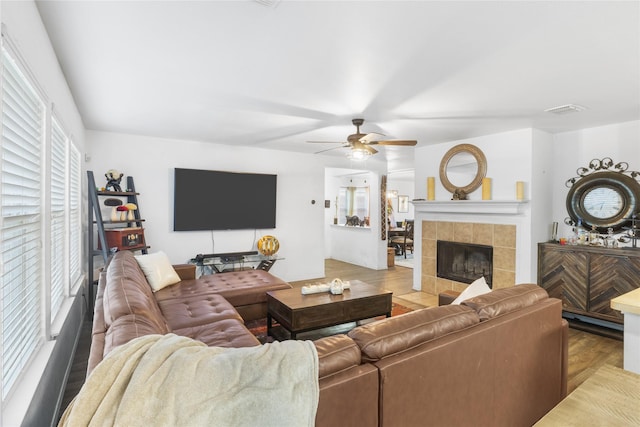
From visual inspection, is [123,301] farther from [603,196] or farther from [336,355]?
[603,196]

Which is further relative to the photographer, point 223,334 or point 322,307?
point 322,307

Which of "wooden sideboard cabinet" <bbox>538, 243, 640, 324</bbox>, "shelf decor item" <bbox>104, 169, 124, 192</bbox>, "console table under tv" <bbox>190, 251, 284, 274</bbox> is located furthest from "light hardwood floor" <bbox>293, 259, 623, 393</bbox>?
"shelf decor item" <bbox>104, 169, 124, 192</bbox>

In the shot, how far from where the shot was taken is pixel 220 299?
324cm

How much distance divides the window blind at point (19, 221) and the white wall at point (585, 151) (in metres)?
5.31

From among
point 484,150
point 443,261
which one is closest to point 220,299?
point 443,261

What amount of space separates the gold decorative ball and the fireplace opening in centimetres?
253

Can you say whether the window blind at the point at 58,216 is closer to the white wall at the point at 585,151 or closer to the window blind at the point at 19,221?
the window blind at the point at 19,221

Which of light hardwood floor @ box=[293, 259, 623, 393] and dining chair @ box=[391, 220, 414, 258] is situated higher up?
dining chair @ box=[391, 220, 414, 258]

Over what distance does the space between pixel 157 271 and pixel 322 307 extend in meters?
1.87

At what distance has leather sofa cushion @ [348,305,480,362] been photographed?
1.36 m

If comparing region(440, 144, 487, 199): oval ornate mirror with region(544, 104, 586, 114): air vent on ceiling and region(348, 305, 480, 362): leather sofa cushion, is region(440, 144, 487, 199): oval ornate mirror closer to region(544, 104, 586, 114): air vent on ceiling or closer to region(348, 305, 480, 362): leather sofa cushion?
region(544, 104, 586, 114): air vent on ceiling

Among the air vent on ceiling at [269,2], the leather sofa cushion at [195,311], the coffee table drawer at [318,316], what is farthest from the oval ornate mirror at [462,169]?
the air vent on ceiling at [269,2]

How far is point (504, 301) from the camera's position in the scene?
6.18 feet

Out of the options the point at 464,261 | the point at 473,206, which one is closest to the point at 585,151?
the point at 473,206
